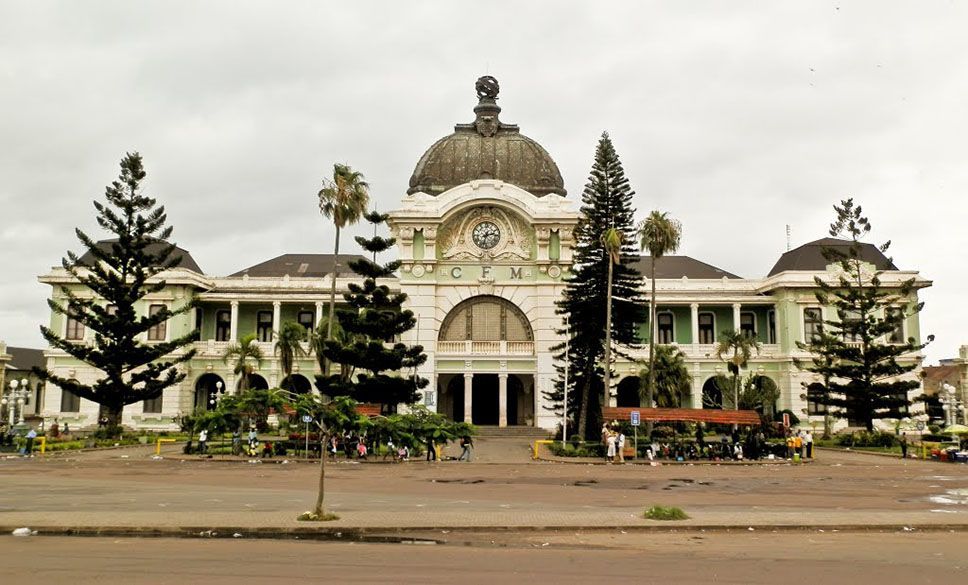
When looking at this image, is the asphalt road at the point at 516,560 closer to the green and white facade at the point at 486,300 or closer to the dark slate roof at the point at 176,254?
the green and white facade at the point at 486,300

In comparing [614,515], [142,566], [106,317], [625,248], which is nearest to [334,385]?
[106,317]

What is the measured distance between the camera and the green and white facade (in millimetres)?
43562

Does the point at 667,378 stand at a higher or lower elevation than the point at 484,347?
lower

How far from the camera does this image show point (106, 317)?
36406 millimetres

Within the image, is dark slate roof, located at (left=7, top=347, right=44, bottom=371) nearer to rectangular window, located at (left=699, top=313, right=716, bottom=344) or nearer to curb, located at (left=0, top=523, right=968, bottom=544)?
rectangular window, located at (left=699, top=313, right=716, bottom=344)

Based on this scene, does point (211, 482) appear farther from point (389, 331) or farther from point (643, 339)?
point (643, 339)

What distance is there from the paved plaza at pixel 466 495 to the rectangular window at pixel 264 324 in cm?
1977

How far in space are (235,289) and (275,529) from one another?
38822 millimetres

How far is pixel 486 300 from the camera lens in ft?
146

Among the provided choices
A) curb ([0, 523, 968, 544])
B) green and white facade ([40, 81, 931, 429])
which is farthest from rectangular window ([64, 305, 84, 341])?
curb ([0, 523, 968, 544])

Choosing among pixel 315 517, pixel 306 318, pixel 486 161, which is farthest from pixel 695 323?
pixel 315 517

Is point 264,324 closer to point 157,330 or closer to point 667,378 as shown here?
point 157,330

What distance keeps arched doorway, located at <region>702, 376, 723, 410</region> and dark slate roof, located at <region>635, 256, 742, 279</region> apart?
7.38 m

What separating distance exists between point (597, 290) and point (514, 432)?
886 centimetres
